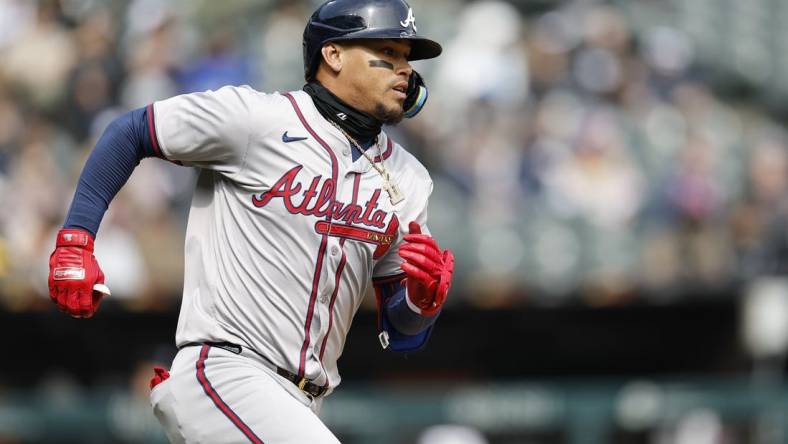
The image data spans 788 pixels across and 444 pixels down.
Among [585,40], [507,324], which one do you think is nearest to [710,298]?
[507,324]

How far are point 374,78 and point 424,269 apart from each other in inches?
22.1

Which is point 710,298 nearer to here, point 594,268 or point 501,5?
point 594,268

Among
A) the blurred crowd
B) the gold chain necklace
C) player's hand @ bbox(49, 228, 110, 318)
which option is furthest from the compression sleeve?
the blurred crowd

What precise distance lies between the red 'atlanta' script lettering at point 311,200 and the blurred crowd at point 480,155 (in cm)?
445

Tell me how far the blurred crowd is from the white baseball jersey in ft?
14.4

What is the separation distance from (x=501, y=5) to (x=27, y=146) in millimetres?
4043

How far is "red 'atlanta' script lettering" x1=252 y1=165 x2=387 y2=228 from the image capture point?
3707 millimetres

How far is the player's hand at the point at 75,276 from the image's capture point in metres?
3.48

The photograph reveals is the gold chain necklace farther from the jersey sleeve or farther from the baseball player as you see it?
the jersey sleeve

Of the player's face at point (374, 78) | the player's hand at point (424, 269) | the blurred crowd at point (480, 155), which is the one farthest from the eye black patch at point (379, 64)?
the blurred crowd at point (480, 155)

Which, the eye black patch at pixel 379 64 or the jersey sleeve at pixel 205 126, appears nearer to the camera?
the jersey sleeve at pixel 205 126

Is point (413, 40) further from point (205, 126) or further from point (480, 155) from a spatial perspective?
point (480, 155)

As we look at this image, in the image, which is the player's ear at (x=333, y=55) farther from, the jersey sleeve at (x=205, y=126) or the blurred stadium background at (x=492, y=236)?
the blurred stadium background at (x=492, y=236)

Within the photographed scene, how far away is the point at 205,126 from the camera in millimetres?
3609
